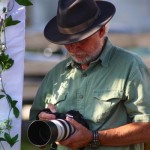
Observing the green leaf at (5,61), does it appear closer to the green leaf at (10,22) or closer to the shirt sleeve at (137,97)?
the green leaf at (10,22)

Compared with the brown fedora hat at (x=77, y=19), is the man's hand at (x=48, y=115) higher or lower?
lower

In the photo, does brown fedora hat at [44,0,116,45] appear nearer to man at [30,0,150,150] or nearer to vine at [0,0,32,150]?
man at [30,0,150,150]

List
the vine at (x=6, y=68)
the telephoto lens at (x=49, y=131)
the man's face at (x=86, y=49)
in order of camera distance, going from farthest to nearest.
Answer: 1. the man's face at (x=86, y=49)
2. the vine at (x=6, y=68)
3. the telephoto lens at (x=49, y=131)

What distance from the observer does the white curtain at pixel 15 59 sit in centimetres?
474

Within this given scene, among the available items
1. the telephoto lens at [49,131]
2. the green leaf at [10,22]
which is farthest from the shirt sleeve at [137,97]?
the green leaf at [10,22]

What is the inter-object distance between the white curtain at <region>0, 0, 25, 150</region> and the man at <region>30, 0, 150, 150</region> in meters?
0.25

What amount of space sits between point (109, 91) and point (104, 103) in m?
0.08

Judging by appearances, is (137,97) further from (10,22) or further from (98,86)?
(10,22)

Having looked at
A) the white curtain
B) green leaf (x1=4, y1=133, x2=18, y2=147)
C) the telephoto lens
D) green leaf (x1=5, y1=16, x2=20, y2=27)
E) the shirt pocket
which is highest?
green leaf (x1=5, y1=16, x2=20, y2=27)

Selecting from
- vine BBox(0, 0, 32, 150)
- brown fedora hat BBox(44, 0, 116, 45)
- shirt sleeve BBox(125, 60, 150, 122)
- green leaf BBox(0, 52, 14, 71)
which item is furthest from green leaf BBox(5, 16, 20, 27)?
shirt sleeve BBox(125, 60, 150, 122)

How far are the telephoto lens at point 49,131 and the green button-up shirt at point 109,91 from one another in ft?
0.69

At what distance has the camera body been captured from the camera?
4598 mm

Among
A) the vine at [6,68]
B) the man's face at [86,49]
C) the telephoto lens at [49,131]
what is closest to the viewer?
the telephoto lens at [49,131]

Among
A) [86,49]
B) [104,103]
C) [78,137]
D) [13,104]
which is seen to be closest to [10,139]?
[13,104]
